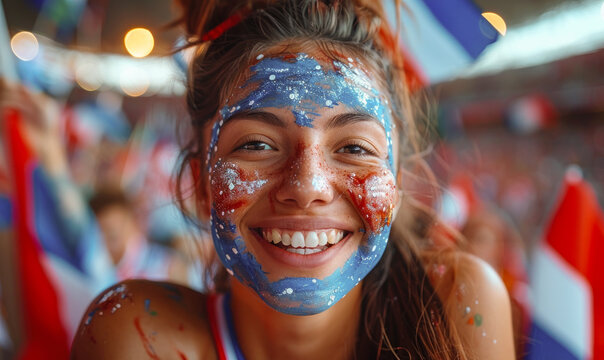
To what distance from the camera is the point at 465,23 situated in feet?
5.61

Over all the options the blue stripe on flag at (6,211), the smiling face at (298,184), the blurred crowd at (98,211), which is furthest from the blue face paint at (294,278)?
the blue stripe on flag at (6,211)

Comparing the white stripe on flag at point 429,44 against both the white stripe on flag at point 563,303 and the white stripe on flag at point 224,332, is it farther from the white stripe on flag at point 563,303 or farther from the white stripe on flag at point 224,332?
the white stripe on flag at point 224,332

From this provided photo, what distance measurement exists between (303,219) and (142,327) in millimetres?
550

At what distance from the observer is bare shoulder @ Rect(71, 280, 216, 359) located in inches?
51.0

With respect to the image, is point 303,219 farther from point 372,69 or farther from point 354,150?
point 372,69

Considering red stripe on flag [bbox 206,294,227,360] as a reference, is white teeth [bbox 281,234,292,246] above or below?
above

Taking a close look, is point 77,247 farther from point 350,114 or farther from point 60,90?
point 60,90

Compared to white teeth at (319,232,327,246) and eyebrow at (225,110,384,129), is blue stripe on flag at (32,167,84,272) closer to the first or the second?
eyebrow at (225,110,384,129)

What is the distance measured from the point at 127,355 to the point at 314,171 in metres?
0.69

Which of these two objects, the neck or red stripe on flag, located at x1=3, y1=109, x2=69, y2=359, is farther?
red stripe on flag, located at x1=3, y1=109, x2=69, y2=359

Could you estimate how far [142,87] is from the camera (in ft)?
50.8

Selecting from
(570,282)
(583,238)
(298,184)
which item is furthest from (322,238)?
(583,238)

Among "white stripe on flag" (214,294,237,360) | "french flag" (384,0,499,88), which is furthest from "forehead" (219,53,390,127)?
"white stripe on flag" (214,294,237,360)

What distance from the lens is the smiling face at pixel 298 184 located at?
1.18 meters
